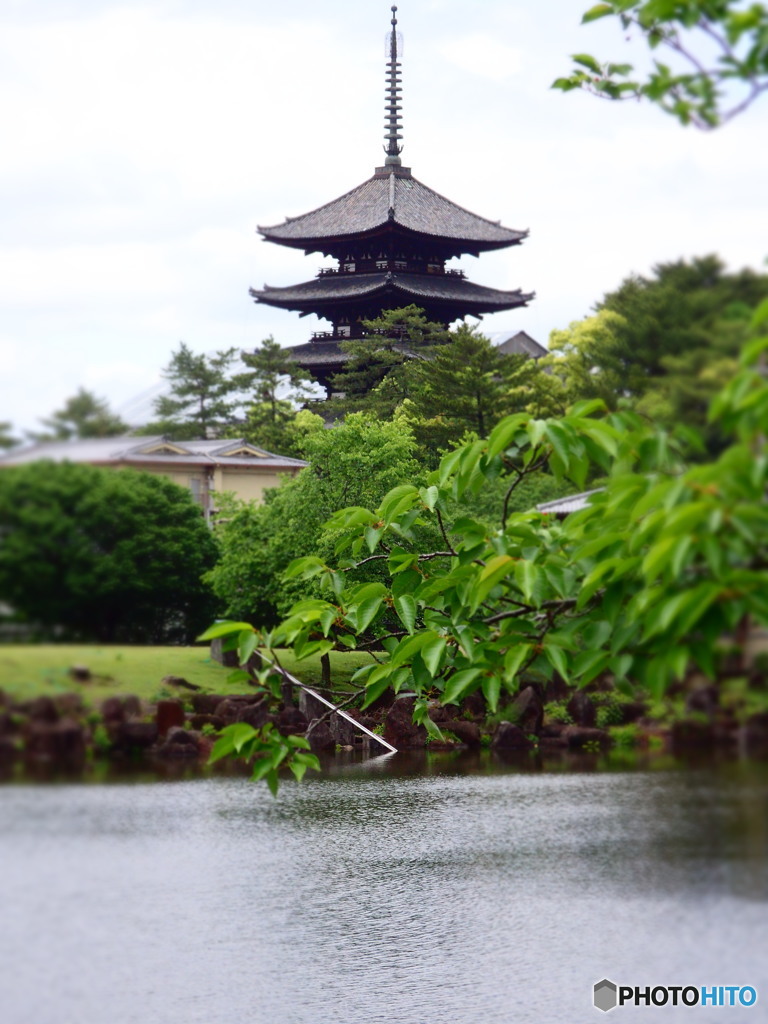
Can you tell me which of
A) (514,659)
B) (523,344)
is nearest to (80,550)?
(514,659)

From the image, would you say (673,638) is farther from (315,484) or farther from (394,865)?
(394,865)

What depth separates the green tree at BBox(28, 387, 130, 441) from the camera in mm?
1695

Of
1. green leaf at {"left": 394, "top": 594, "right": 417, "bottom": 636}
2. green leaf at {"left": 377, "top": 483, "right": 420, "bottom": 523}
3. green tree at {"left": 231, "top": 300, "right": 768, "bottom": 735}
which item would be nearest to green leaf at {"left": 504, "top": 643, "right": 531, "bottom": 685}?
green tree at {"left": 231, "top": 300, "right": 768, "bottom": 735}

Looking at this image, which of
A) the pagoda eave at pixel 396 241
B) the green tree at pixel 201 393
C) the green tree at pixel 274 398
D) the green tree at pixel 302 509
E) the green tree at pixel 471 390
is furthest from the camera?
the pagoda eave at pixel 396 241

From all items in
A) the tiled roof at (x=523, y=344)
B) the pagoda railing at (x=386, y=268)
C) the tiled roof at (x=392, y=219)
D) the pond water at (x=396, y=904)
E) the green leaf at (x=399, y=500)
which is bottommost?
the pond water at (x=396, y=904)

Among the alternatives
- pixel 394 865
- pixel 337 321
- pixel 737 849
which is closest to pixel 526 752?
pixel 394 865

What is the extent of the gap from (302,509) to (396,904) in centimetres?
445

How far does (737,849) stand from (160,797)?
6.31 metres

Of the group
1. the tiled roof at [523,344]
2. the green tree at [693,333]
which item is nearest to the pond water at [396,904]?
the tiled roof at [523,344]

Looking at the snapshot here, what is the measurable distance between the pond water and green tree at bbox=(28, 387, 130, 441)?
5.96m

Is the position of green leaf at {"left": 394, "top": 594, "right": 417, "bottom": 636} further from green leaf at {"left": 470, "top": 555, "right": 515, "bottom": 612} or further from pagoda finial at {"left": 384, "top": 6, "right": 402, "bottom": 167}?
pagoda finial at {"left": 384, "top": 6, "right": 402, "bottom": 167}

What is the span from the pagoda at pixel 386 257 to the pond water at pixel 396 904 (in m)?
3.90

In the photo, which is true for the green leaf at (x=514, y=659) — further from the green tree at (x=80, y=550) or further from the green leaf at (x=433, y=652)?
the green tree at (x=80, y=550)

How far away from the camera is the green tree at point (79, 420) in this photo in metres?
1.69
